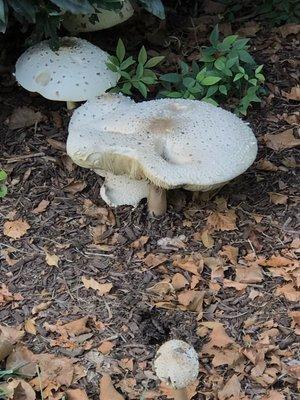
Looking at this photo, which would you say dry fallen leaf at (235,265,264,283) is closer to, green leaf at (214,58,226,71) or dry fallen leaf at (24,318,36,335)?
dry fallen leaf at (24,318,36,335)

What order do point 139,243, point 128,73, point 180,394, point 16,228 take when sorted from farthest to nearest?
1. point 128,73
2. point 16,228
3. point 139,243
4. point 180,394

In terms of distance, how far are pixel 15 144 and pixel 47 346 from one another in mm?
1508

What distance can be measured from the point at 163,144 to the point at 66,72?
30.5 inches

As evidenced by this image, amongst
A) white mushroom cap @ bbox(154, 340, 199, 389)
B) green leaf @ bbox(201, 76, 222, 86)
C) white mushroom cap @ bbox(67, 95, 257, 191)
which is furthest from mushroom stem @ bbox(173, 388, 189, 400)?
green leaf @ bbox(201, 76, 222, 86)

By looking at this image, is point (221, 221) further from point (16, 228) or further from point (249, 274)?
point (16, 228)

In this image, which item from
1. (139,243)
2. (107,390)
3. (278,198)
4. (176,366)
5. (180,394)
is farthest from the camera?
(278,198)

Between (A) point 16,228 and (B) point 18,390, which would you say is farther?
(A) point 16,228

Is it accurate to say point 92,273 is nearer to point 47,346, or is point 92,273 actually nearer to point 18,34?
point 47,346

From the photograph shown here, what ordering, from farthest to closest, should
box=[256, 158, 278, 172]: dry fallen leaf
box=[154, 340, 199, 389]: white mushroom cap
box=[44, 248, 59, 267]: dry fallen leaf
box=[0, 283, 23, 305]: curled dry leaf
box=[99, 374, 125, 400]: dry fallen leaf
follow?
box=[256, 158, 278, 172]: dry fallen leaf, box=[44, 248, 59, 267]: dry fallen leaf, box=[0, 283, 23, 305]: curled dry leaf, box=[99, 374, 125, 400]: dry fallen leaf, box=[154, 340, 199, 389]: white mushroom cap

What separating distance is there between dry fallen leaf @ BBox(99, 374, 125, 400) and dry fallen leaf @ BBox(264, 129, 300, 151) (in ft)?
5.97

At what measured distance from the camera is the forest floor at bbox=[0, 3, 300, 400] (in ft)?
10.7

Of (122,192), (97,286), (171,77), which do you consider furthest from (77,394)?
(171,77)

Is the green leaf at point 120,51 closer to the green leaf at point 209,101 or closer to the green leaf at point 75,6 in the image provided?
the green leaf at point 75,6

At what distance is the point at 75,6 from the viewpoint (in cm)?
385
